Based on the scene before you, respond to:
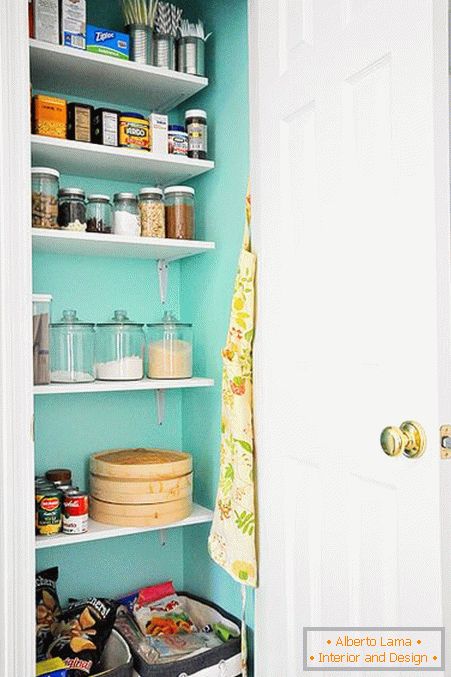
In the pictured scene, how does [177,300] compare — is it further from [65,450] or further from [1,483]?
[1,483]

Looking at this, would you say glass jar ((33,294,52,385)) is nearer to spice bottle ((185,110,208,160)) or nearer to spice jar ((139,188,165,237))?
spice jar ((139,188,165,237))

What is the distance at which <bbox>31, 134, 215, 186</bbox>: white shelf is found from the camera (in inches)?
67.0

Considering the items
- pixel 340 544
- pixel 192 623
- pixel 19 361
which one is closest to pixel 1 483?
pixel 19 361

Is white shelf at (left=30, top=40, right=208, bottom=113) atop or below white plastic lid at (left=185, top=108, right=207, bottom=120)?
atop

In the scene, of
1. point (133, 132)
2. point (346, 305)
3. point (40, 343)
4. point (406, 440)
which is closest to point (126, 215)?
point (133, 132)

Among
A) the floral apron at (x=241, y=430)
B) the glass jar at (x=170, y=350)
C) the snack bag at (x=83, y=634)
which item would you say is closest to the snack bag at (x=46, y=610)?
the snack bag at (x=83, y=634)

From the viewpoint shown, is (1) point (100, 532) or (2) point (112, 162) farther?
(2) point (112, 162)

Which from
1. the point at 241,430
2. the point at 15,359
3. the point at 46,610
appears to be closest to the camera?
the point at 15,359

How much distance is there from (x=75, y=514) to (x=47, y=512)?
0.25 feet

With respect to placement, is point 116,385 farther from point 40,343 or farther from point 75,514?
point 75,514

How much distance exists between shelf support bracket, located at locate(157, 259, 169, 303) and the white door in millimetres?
615

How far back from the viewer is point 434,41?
1.00 m

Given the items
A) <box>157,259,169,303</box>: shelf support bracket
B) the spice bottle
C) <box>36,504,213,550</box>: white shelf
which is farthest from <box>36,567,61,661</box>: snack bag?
the spice bottle

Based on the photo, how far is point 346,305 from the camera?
124cm
